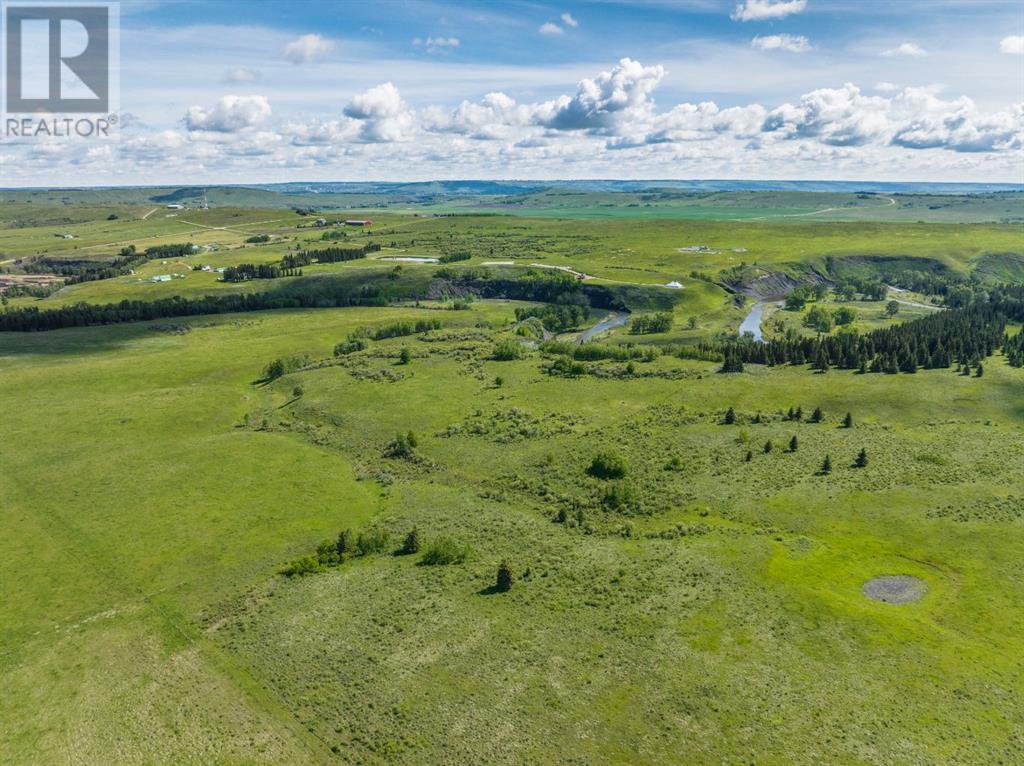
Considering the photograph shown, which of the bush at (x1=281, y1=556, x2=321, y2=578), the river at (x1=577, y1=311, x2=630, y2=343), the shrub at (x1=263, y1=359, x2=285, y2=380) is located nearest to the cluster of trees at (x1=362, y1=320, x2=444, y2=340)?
the shrub at (x1=263, y1=359, x2=285, y2=380)

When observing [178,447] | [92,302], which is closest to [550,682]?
[178,447]

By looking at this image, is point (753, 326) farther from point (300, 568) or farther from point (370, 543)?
point (300, 568)

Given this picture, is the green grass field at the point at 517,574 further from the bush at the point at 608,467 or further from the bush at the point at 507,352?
the bush at the point at 507,352

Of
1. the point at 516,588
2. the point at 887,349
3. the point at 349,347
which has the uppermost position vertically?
the point at 887,349

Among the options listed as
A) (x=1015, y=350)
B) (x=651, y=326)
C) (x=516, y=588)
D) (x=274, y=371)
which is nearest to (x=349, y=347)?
(x=274, y=371)

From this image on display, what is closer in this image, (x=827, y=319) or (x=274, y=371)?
(x=274, y=371)
